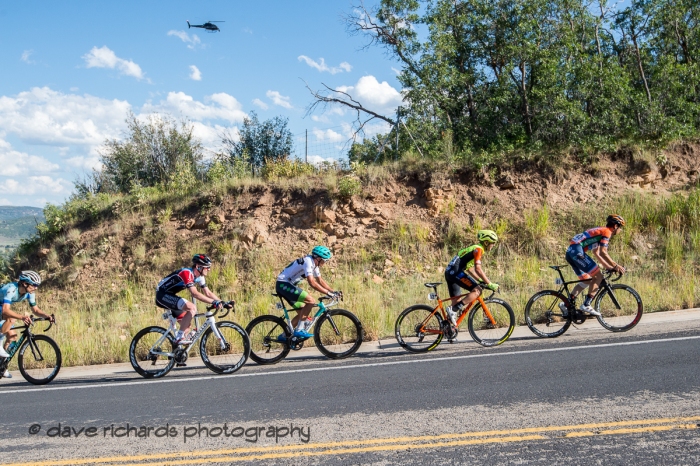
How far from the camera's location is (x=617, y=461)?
4309 millimetres

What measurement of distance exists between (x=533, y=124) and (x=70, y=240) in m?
15.8

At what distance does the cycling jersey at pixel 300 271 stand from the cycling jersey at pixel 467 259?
2.27 meters

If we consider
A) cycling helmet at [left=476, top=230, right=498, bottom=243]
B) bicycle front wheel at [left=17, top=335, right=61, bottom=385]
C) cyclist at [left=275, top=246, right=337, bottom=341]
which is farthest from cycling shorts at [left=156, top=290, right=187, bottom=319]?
cycling helmet at [left=476, top=230, right=498, bottom=243]

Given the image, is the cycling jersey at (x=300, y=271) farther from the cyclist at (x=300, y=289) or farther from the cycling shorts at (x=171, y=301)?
the cycling shorts at (x=171, y=301)

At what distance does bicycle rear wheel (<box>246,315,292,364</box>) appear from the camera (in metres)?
9.28

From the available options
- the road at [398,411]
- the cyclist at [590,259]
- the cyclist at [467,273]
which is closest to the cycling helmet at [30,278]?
the road at [398,411]

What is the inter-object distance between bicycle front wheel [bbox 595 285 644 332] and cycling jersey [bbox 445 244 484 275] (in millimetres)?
2356

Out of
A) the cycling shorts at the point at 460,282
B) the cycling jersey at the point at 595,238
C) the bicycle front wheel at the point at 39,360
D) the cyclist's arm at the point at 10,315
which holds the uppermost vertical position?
the cycling jersey at the point at 595,238

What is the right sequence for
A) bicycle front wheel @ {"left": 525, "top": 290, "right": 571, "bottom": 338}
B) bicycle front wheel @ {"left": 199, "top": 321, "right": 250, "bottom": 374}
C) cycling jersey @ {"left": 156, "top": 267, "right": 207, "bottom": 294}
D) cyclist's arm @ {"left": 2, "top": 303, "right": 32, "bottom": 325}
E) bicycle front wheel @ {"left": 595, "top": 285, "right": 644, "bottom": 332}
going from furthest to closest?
bicycle front wheel @ {"left": 525, "top": 290, "right": 571, "bottom": 338} → bicycle front wheel @ {"left": 595, "top": 285, "right": 644, "bottom": 332} → cyclist's arm @ {"left": 2, "top": 303, "right": 32, "bottom": 325} → bicycle front wheel @ {"left": 199, "top": 321, "right": 250, "bottom": 374} → cycling jersey @ {"left": 156, "top": 267, "right": 207, "bottom": 294}

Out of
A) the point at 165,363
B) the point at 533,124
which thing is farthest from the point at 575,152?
the point at 165,363

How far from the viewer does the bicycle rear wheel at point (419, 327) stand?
30.4ft

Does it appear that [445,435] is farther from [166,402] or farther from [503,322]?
[503,322]

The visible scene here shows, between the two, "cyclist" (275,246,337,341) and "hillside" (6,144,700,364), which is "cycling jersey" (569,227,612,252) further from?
"cyclist" (275,246,337,341)

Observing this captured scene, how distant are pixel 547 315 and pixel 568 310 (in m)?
0.35
